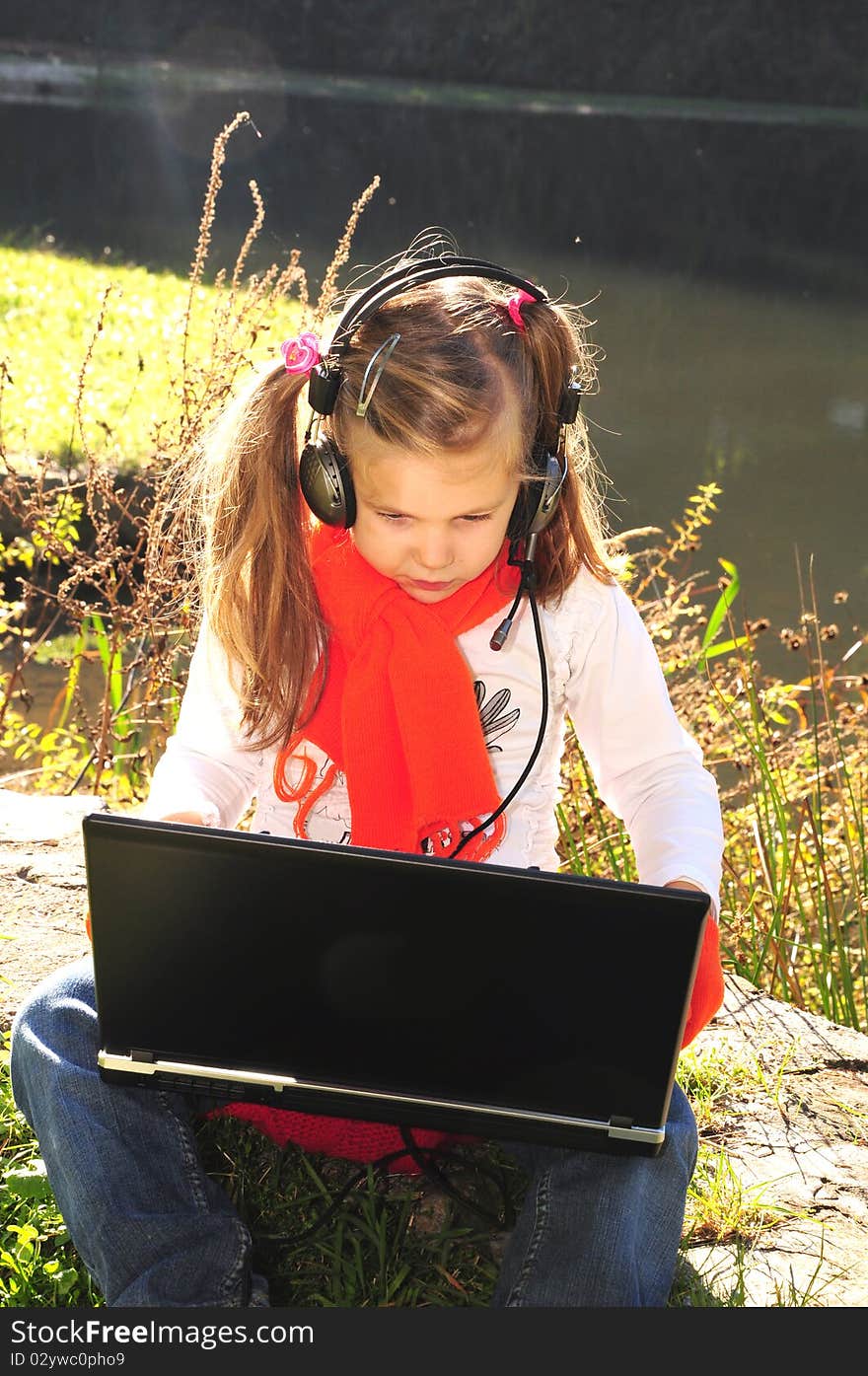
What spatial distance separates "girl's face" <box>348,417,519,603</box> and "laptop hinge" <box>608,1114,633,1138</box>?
0.66 metres

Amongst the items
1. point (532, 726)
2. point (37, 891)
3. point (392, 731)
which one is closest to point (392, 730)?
point (392, 731)

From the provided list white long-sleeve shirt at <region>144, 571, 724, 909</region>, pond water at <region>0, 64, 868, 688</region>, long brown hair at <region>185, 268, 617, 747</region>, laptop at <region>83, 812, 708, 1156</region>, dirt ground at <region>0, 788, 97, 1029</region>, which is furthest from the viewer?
pond water at <region>0, 64, 868, 688</region>

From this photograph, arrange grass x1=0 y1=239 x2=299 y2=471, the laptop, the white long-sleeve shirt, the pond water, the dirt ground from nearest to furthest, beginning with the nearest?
the laptop, the white long-sleeve shirt, the dirt ground, grass x1=0 y1=239 x2=299 y2=471, the pond water

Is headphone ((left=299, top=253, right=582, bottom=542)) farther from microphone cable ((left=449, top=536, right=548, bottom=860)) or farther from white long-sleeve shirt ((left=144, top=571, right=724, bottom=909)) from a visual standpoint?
white long-sleeve shirt ((left=144, top=571, right=724, bottom=909))

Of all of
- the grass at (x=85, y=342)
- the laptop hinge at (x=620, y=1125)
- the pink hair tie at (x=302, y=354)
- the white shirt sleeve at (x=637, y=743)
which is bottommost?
the laptop hinge at (x=620, y=1125)

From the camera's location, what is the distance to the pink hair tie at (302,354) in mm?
1710

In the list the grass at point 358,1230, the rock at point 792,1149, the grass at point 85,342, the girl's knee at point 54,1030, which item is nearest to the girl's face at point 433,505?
the girl's knee at point 54,1030

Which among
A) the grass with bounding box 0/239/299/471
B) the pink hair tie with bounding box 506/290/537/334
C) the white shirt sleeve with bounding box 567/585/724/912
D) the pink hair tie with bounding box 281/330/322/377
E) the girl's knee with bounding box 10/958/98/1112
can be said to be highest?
the grass with bounding box 0/239/299/471

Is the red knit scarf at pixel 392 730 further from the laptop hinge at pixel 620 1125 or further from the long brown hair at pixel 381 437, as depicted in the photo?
the laptop hinge at pixel 620 1125

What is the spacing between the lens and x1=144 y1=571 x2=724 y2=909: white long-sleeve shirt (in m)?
1.85

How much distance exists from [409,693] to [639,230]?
14.0 metres

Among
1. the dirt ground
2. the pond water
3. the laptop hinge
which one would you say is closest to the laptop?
the laptop hinge

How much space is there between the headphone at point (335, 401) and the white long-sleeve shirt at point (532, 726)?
195 millimetres

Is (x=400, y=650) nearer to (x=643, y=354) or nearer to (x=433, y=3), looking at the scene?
(x=643, y=354)
